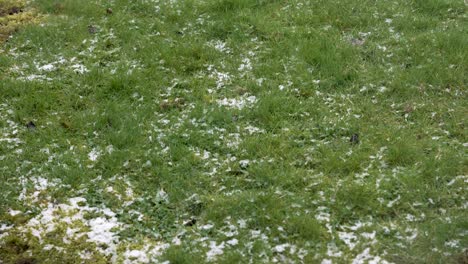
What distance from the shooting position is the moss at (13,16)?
10.3 meters

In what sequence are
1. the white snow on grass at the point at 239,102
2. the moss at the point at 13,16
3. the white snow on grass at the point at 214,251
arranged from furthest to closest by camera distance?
the moss at the point at 13,16 → the white snow on grass at the point at 239,102 → the white snow on grass at the point at 214,251

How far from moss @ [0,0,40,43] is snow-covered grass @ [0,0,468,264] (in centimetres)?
44

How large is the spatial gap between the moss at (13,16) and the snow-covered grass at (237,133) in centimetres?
44

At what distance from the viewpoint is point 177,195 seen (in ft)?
21.0

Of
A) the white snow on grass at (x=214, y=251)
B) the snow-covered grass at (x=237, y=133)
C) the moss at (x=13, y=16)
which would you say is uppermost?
the moss at (x=13, y=16)

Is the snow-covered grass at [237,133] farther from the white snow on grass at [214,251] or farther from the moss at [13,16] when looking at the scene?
the moss at [13,16]

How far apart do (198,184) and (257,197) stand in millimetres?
828

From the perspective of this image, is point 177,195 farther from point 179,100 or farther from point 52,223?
point 179,100

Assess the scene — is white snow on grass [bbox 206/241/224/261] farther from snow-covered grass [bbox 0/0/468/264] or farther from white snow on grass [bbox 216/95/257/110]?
white snow on grass [bbox 216/95/257/110]

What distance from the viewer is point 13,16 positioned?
35.3 feet

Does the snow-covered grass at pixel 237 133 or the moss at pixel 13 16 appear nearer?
the snow-covered grass at pixel 237 133

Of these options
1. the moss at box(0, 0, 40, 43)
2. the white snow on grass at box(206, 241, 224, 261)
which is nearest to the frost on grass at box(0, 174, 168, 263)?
the white snow on grass at box(206, 241, 224, 261)

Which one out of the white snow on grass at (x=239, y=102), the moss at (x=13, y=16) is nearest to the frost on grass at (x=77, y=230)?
the white snow on grass at (x=239, y=102)

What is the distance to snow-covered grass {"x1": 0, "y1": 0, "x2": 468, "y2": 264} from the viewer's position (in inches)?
226
